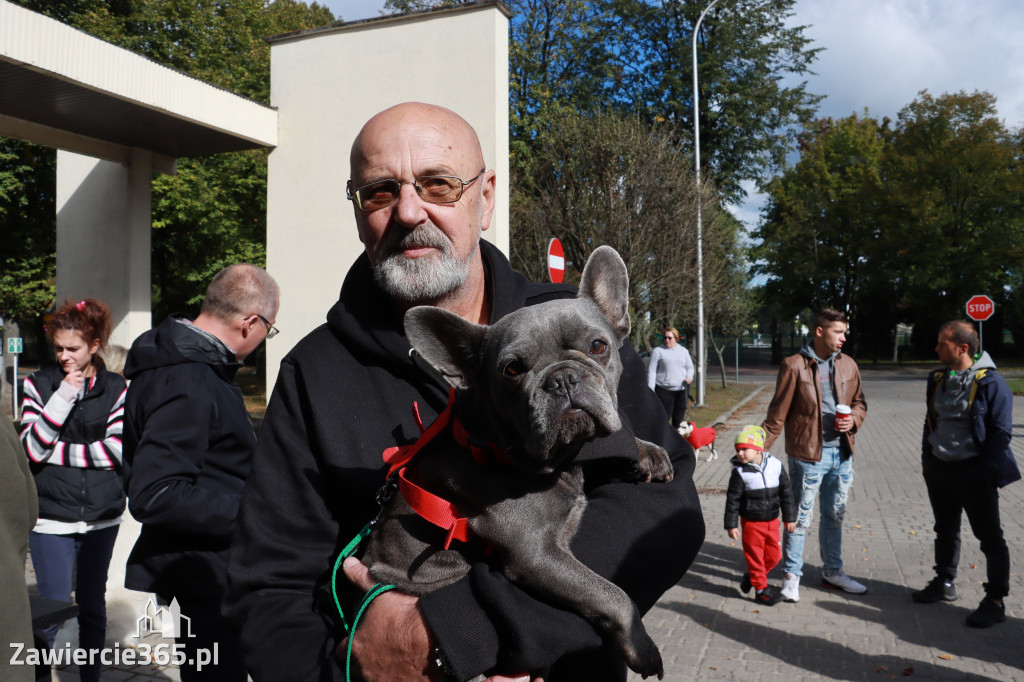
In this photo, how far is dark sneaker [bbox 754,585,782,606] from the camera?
7277 millimetres

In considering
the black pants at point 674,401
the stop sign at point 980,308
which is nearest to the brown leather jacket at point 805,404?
the black pants at point 674,401

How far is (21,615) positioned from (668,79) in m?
37.0

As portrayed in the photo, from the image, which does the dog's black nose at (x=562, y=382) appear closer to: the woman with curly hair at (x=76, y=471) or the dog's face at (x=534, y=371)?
the dog's face at (x=534, y=371)

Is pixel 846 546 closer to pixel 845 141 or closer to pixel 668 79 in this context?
pixel 668 79

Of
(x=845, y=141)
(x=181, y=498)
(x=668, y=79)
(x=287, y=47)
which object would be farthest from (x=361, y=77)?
(x=845, y=141)

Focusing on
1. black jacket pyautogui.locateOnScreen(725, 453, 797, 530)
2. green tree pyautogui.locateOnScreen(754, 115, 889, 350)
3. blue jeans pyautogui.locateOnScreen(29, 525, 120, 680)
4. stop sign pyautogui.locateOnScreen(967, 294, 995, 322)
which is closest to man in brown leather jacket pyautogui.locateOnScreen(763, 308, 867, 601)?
black jacket pyautogui.locateOnScreen(725, 453, 797, 530)

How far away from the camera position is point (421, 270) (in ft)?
6.99

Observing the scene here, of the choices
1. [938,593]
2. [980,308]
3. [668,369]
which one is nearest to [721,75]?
[980,308]

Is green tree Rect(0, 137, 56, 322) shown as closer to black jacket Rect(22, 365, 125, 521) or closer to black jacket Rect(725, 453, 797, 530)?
black jacket Rect(22, 365, 125, 521)

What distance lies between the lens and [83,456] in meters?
5.03

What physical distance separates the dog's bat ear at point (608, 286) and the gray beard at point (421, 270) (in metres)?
0.39

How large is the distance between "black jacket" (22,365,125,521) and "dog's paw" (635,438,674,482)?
14.6 feet

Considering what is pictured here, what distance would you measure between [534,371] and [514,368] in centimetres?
5

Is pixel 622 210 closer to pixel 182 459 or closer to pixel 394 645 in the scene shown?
pixel 182 459
